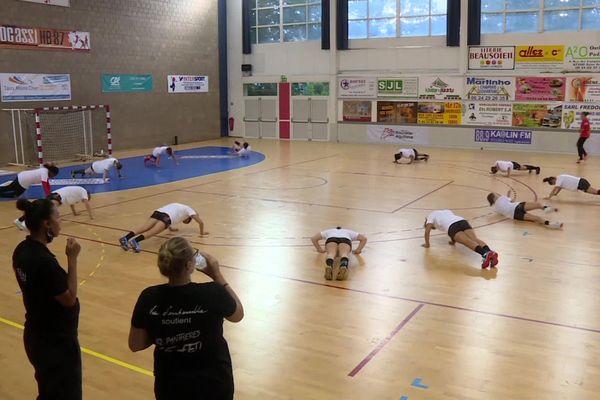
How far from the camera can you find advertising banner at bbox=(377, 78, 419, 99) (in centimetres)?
2633

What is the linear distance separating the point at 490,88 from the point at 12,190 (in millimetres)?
18448

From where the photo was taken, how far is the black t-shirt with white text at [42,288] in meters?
3.83

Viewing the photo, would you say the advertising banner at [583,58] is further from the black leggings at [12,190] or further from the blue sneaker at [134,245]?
the black leggings at [12,190]

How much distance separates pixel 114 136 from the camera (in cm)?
2512

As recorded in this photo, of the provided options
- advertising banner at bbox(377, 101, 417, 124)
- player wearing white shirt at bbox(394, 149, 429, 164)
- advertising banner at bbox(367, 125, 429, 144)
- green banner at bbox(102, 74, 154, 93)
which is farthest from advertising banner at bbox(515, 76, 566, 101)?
green banner at bbox(102, 74, 154, 93)

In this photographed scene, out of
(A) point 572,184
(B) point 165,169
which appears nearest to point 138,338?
(A) point 572,184

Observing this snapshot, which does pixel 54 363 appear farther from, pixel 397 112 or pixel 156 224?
pixel 397 112

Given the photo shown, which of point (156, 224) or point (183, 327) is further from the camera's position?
point (156, 224)

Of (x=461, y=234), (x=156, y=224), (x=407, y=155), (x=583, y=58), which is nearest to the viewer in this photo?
(x=461, y=234)

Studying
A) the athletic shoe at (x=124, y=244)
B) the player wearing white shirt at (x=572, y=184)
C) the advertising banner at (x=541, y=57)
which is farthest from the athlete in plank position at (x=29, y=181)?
the advertising banner at (x=541, y=57)

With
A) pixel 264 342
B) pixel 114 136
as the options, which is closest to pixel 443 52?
pixel 114 136

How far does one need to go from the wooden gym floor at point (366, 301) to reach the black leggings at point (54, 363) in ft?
4.28

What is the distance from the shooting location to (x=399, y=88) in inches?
1051

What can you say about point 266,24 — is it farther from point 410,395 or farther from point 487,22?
point 410,395
